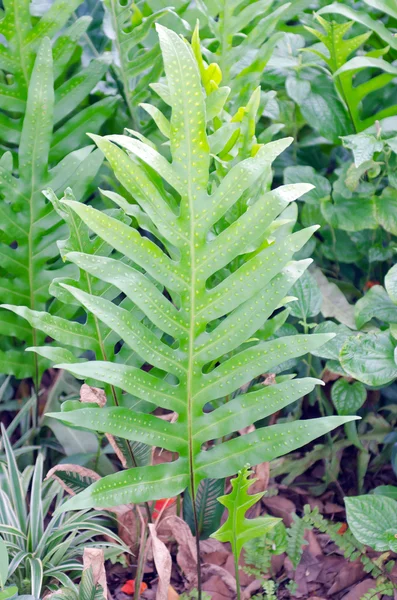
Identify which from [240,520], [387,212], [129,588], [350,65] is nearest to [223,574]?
[129,588]

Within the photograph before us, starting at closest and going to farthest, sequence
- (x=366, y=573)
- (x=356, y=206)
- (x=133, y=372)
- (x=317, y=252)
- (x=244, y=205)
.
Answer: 1. (x=133, y=372)
2. (x=244, y=205)
3. (x=366, y=573)
4. (x=356, y=206)
5. (x=317, y=252)

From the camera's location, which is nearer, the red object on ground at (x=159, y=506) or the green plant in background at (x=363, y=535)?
the green plant in background at (x=363, y=535)

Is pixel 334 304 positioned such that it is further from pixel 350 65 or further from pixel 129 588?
pixel 129 588

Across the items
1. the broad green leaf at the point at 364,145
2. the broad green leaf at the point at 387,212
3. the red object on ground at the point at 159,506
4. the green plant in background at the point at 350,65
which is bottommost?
the red object on ground at the point at 159,506

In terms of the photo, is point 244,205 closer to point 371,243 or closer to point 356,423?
point 371,243

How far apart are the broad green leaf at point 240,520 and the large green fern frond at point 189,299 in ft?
0.11

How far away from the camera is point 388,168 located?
4.48 ft

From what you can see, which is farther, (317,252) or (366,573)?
(317,252)

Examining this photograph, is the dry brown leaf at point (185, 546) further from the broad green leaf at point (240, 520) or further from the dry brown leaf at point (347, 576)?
the dry brown leaf at point (347, 576)

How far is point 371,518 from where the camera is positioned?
1.12 metres

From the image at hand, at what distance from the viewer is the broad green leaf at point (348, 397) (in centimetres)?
128

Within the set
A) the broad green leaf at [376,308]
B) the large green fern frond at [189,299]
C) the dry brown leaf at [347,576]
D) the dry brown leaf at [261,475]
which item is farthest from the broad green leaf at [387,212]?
the dry brown leaf at [347,576]

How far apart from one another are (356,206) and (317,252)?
0.65 feet

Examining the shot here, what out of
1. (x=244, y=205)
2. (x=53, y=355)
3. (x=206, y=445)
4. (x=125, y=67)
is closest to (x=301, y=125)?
(x=125, y=67)
